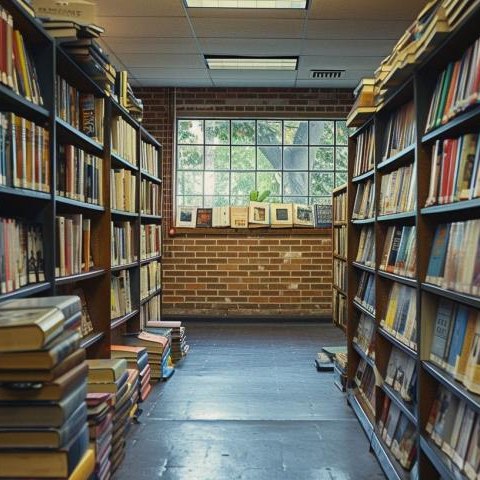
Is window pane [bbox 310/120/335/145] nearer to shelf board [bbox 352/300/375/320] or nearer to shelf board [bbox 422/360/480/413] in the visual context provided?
shelf board [bbox 352/300/375/320]

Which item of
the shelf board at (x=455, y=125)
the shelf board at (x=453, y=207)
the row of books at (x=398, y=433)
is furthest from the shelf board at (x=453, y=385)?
the shelf board at (x=455, y=125)

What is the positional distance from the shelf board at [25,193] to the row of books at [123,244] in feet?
3.88

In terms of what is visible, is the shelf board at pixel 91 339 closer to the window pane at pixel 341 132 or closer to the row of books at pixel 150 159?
the row of books at pixel 150 159

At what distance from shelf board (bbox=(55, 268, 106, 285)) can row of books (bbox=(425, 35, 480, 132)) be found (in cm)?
173

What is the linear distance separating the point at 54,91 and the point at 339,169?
533cm

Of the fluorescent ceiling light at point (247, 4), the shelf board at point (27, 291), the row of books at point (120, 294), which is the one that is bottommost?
the row of books at point (120, 294)

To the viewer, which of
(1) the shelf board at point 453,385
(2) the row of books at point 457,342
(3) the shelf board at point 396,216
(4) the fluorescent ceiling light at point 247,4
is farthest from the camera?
(4) the fluorescent ceiling light at point 247,4

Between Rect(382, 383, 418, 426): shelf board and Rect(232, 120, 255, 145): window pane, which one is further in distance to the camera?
Rect(232, 120, 255, 145): window pane

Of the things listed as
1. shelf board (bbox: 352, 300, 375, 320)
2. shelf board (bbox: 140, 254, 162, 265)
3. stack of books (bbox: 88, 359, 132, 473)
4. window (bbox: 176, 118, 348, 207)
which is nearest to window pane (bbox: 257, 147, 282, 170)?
window (bbox: 176, 118, 348, 207)

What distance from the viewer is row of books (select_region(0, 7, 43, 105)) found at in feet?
6.59

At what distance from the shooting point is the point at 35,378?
1.59m

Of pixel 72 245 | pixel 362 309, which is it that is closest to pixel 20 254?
pixel 72 245

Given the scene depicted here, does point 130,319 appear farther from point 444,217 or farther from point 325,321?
point 325,321

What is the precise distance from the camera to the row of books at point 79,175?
2.79 metres
